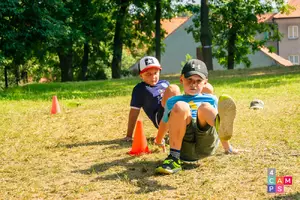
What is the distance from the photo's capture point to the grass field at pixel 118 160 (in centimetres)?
450

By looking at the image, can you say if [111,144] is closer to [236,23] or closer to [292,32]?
[236,23]

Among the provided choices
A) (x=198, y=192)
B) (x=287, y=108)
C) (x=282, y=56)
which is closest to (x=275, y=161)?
(x=198, y=192)

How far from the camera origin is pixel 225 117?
478 centimetres

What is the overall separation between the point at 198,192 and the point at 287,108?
530cm

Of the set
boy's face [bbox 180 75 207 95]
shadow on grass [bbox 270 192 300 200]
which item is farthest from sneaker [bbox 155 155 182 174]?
shadow on grass [bbox 270 192 300 200]

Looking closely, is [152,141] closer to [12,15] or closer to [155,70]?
[155,70]

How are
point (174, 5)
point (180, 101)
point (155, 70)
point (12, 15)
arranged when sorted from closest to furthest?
1. point (180, 101)
2. point (155, 70)
3. point (12, 15)
4. point (174, 5)

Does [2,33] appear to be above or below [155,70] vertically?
above

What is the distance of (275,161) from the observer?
17.4 feet

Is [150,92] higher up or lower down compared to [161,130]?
higher up

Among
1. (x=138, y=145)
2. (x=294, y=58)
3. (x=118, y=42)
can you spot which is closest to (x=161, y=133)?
(x=138, y=145)

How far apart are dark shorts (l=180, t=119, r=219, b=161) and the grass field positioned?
130mm

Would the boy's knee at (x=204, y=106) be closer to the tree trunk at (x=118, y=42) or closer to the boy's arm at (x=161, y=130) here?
the boy's arm at (x=161, y=130)

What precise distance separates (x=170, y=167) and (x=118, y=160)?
37.8 inches
